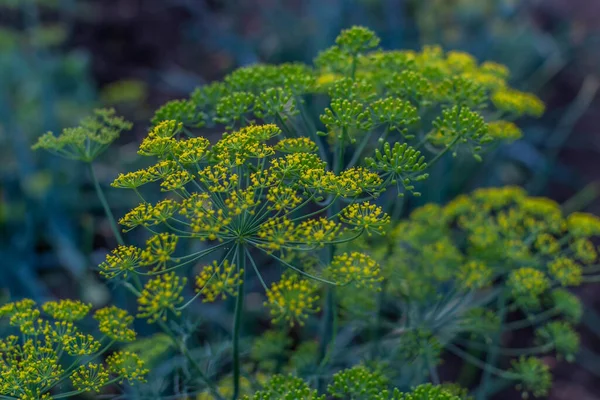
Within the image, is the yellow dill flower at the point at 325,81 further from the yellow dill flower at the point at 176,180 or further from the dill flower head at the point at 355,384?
the dill flower head at the point at 355,384

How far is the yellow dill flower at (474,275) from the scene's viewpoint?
1.73 meters

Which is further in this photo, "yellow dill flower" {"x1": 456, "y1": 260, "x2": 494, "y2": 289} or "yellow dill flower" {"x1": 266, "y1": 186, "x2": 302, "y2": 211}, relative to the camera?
"yellow dill flower" {"x1": 456, "y1": 260, "x2": 494, "y2": 289}

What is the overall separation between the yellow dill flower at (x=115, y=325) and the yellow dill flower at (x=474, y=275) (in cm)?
87

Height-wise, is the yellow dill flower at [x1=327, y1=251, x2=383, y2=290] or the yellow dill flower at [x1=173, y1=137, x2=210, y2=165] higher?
the yellow dill flower at [x1=173, y1=137, x2=210, y2=165]

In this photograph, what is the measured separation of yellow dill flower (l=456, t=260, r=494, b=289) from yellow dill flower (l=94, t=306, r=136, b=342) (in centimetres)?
87

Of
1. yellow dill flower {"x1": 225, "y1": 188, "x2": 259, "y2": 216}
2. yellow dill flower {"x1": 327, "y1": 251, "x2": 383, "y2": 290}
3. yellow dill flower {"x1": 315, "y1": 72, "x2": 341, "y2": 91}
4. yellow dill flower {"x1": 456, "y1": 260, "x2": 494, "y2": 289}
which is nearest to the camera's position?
yellow dill flower {"x1": 225, "y1": 188, "x2": 259, "y2": 216}

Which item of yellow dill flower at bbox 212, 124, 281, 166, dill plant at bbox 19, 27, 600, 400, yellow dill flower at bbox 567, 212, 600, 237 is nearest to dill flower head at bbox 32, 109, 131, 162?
dill plant at bbox 19, 27, 600, 400

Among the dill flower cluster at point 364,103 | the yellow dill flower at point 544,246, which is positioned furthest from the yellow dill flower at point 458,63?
the yellow dill flower at point 544,246

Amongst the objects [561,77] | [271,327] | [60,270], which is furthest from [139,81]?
[561,77]

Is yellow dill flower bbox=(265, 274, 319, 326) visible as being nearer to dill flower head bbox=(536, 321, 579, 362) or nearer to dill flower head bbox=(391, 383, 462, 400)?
dill flower head bbox=(391, 383, 462, 400)

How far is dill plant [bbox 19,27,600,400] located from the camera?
4.01 feet

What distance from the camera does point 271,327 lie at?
3.24 meters

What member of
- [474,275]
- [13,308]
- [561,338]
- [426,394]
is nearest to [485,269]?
[474,275]

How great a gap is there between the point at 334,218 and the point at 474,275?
40 cm
